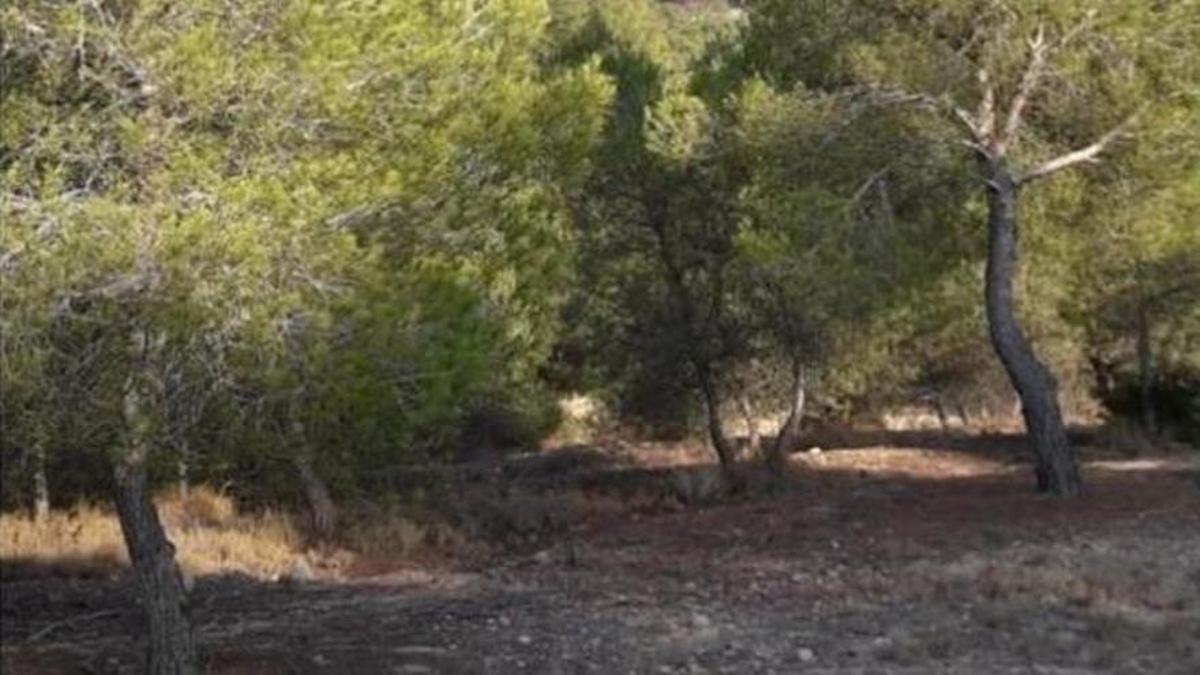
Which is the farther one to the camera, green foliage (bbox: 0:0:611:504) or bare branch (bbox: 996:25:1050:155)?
bare branch (bbox: 996:25:1050:155)

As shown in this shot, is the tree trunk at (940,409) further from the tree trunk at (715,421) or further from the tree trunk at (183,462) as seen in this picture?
the tree trunk at (183,462)

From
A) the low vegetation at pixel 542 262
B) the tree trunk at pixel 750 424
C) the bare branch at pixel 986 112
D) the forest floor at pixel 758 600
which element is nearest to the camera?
the low vegetation at pixel 542 262

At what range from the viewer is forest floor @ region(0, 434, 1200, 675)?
11.6m

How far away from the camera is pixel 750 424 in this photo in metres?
26.6

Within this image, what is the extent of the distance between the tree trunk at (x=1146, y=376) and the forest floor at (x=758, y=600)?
305 inches

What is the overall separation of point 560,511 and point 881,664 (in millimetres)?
10657

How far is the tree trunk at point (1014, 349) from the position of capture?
17.8 metres

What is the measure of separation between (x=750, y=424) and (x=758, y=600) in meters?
12.9

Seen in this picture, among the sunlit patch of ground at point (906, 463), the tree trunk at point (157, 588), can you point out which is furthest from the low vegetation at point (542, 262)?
the sunlit patch of ground at point (906, 463)

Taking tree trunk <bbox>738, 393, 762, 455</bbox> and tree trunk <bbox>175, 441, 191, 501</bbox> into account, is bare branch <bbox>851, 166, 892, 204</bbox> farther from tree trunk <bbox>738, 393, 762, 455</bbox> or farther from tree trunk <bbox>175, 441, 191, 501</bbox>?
tree trunk <bbox>175, 441, 191, 501</bbox>

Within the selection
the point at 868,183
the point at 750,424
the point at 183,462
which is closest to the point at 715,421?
the point at 750,424

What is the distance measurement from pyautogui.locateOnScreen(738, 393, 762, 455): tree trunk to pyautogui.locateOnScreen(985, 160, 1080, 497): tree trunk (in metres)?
7.60

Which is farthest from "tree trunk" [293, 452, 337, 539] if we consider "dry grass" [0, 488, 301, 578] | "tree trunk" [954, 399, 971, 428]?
"tree trunk" [954, 399, 971, 428]

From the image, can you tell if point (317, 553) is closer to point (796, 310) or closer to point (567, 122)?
point (796, 310)
